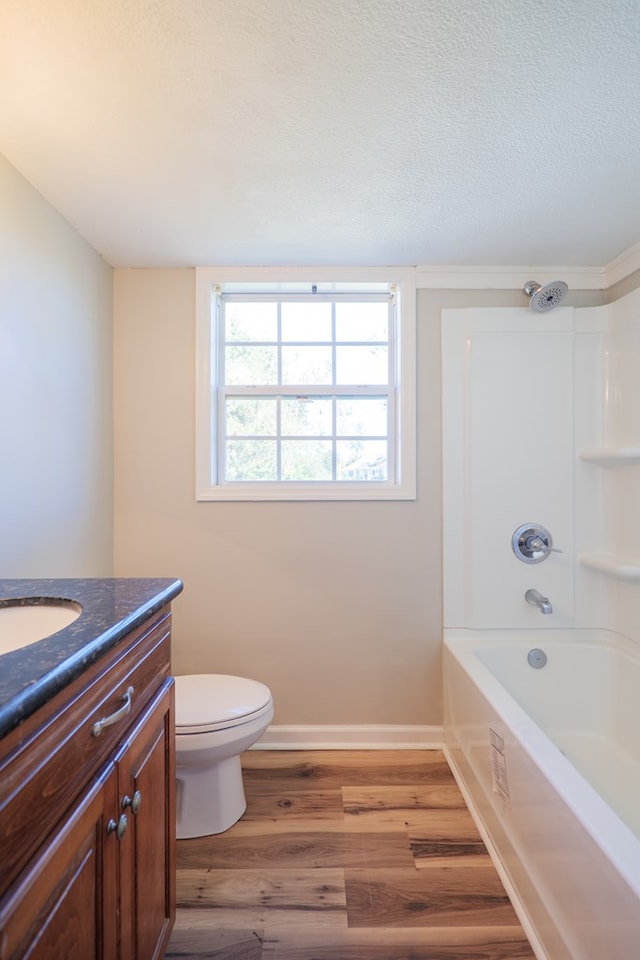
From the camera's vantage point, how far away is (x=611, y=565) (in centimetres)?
188

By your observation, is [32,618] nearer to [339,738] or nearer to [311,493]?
[311,493]

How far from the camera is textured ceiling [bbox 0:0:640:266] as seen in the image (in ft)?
3.18

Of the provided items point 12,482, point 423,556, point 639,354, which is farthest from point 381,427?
point 12,482

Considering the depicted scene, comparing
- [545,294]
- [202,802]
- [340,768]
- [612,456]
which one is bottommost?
[340,768]

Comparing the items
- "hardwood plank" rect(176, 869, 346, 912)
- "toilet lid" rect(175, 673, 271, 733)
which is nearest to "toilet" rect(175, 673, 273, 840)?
"toilet lid" rect(175, 673, 271, 733)

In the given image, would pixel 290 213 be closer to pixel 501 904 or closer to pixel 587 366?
pixel 587 366

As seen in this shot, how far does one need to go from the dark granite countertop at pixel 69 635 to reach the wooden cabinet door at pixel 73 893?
21cm

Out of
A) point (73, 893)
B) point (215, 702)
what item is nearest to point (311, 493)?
point (215, 702)

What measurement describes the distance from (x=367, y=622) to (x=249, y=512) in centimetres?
74

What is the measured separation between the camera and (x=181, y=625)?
2059 millimetres

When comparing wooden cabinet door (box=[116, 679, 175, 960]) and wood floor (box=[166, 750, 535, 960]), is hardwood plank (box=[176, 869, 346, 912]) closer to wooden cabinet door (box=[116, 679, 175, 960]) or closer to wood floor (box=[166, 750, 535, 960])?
wood floor (box=[166, 750, 535, 960])

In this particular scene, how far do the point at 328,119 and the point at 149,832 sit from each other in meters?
1.76

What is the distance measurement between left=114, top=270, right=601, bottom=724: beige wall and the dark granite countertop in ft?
3.05

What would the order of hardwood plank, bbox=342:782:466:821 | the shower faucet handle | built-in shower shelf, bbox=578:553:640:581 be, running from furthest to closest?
the shower faucet handle
built-in shower shelf, bbox=578:553:640:581
hardwood plank, bbox=342:782:466:821
